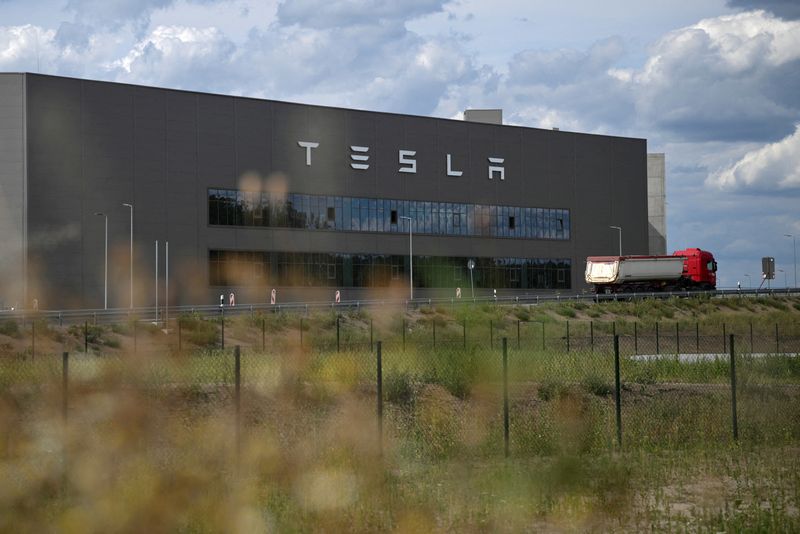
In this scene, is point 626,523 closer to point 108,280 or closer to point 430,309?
point 430,309

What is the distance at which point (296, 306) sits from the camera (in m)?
71.8

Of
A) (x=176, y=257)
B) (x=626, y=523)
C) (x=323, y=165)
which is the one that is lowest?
(x=626, y=523)

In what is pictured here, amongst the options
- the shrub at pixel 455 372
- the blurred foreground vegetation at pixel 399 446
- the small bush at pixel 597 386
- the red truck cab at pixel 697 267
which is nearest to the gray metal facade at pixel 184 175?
the red truck cab at pixel 697 267

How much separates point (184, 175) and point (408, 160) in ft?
66.3

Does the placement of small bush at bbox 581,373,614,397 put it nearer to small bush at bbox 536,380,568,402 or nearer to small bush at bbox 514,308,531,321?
small bush at bbox 536,380,568,402

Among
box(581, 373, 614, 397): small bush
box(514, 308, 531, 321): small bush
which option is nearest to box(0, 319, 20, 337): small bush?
box(581, 373, 614, 397): small bush

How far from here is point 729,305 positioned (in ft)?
256

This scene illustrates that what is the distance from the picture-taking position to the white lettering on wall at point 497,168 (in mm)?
93438

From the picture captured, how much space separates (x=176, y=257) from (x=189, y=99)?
11891 mm

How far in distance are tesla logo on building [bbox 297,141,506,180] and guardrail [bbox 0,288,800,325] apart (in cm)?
1331

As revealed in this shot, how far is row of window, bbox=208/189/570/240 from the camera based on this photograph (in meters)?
79.8

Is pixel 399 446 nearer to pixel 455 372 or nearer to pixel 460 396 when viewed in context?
pixel 460 396

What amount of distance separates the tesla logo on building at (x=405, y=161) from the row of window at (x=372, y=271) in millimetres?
7351

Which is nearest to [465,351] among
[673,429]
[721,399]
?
[721,399]
